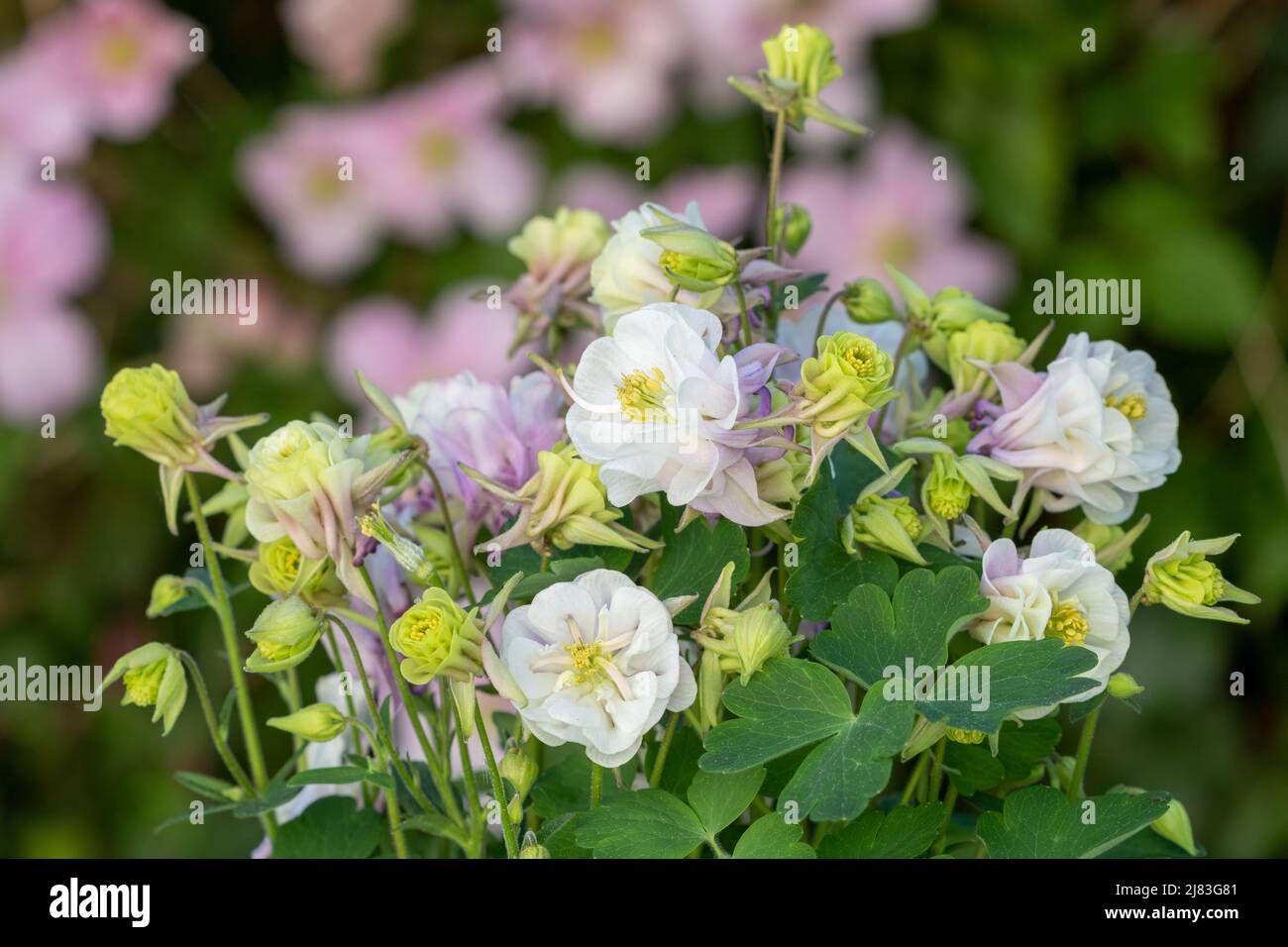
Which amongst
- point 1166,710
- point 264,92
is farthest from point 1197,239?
point 264,92

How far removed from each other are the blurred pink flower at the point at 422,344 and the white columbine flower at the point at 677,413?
2.13 feet

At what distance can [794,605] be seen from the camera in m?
0.38

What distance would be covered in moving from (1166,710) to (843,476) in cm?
78

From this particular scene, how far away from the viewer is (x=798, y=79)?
1.53 ft

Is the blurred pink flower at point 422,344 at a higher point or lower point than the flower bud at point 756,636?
higher

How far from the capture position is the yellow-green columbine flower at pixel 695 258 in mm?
383

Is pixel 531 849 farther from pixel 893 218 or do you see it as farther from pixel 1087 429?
pixel 893 218

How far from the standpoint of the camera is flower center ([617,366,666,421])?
37 cm

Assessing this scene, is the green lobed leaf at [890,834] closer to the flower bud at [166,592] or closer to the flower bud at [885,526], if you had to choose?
the flower bud at [885,526]

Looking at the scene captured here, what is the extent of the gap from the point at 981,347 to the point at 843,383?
0.32ft

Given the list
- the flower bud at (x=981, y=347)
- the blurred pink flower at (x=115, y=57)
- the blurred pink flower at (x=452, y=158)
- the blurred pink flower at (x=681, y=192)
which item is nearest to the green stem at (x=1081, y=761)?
the flower bud at (x=981, y=347)

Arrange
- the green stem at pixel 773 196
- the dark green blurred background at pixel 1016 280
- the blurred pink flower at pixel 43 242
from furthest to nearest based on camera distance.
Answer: the dark green blurred background at pixel 1016 280 → the blurred pink flower at pixel 43 242 → the green stem at pixel 773 196

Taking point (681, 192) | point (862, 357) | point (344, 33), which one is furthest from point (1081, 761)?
point (344, 33)
